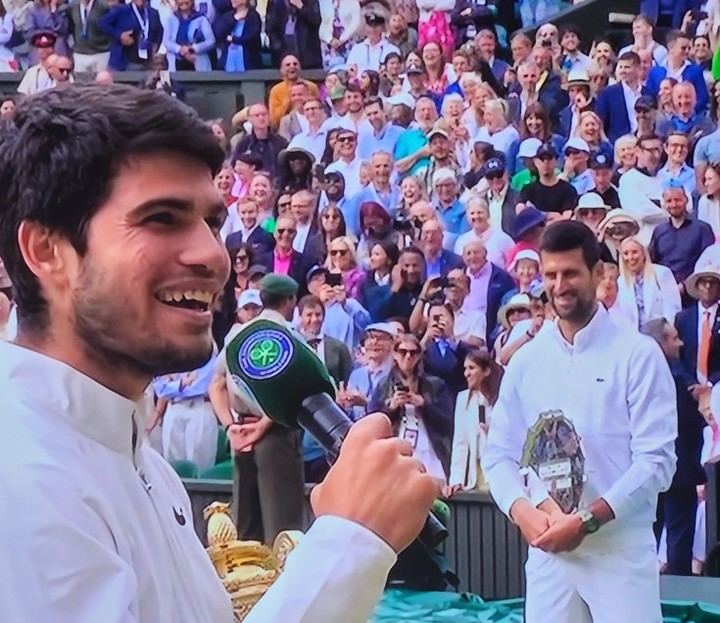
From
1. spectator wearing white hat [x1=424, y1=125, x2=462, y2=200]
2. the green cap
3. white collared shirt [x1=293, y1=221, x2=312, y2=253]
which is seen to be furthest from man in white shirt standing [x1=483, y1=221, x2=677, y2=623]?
spectator wearing white hat [x1=424, y1=125, x2=462, y2=200]

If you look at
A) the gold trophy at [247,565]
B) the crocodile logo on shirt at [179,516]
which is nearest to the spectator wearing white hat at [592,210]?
the gold trophy at [247,565]

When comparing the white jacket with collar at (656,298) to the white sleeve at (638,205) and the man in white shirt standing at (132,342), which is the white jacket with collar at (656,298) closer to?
the white sleeve at (638,205)

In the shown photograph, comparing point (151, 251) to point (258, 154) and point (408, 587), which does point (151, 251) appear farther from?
point (258, 154)

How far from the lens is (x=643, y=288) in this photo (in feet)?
27.4

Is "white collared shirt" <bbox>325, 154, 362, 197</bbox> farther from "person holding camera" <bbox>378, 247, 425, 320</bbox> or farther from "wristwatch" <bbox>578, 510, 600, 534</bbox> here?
"wristwatch" <bbox>578, 510, 600, 534</bbox>

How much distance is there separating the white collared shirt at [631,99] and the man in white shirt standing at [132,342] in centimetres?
931

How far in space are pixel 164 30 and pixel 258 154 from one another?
3.36 m

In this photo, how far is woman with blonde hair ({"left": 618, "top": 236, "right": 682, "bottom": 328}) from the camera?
8234 mm

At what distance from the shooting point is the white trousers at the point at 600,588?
4.78m

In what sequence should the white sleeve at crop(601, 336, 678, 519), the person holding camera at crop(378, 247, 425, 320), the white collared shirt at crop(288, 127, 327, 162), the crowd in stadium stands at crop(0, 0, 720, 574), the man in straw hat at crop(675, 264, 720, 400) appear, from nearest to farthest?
the white sleeve at crop(601, 336, 678, 519) → the man in straw hat at crop(675, 264, 720, 400) → the crowd in stadium stands at crop(0, 0, 720, 574) → the person holding camera at crop(378, 247, 425, 320) → the white collared shirt at crop(288, 127, 327, 162)

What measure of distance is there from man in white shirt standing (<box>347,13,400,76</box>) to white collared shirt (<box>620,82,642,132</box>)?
3.07 m

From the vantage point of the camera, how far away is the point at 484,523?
24.7 feet

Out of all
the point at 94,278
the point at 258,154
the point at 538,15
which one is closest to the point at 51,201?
the point at 94,278

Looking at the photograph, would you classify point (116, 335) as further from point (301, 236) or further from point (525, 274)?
point (301, 236)
